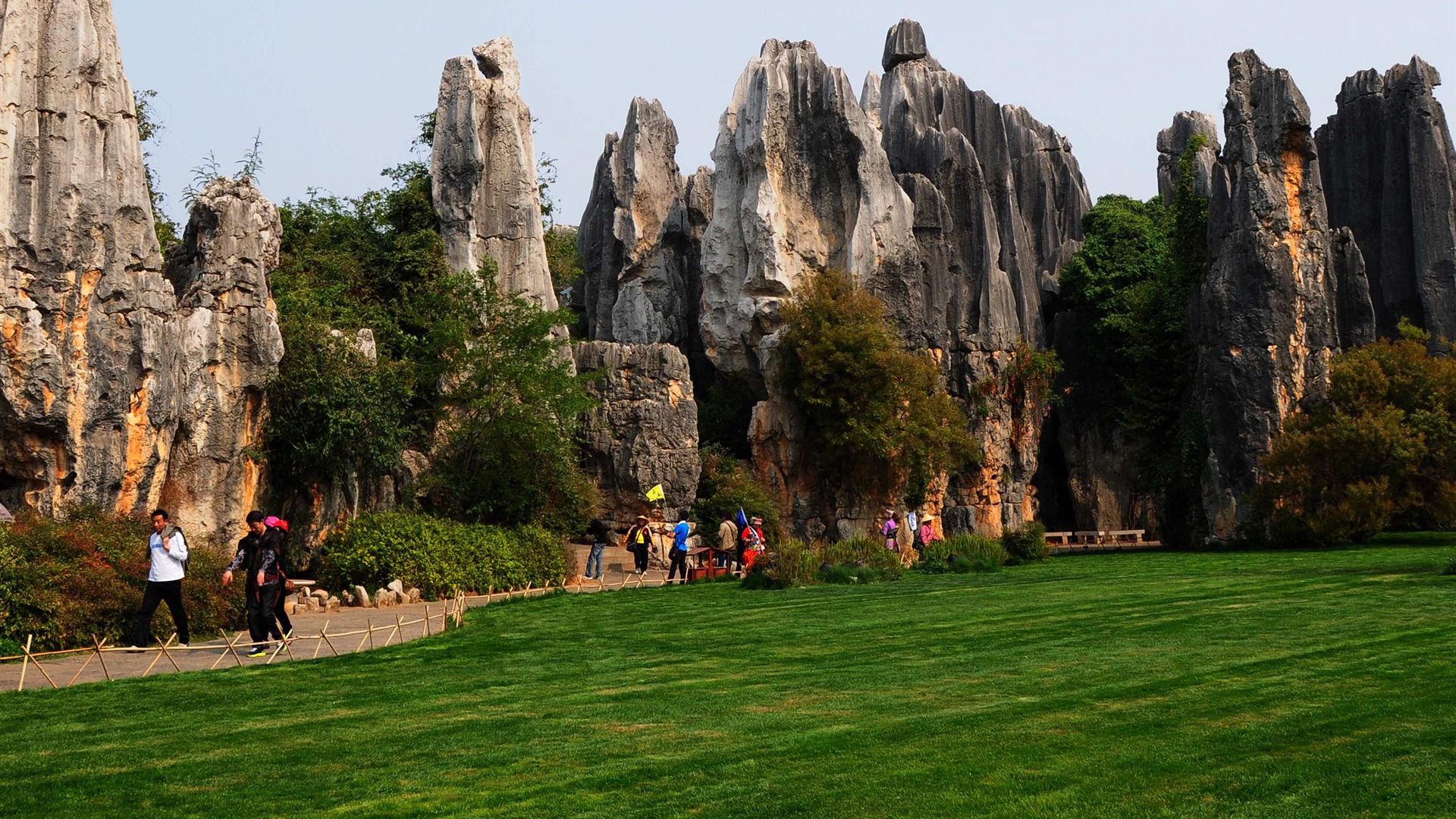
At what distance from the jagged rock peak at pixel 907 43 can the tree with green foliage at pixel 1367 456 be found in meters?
23.9

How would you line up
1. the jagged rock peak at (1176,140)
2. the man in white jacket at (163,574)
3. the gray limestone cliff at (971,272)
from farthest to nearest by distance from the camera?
the jagged rock peak at (1176,140)
the gray limestone cliff at (971,272)
the man in white jacket at (163,574)

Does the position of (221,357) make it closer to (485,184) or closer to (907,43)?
(485,184)

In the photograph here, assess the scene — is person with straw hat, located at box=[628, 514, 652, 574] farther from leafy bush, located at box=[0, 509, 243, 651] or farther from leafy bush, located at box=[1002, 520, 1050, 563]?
leafy bush, located at box=[0, 509, 243, 651]

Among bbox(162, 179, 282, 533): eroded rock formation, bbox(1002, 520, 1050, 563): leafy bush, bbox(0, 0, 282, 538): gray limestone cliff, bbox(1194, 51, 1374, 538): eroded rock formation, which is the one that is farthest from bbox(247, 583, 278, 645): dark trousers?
bbox(1194, 51, 1374, 538): eroded rock formation

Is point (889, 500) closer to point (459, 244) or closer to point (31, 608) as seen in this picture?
point (459, 244)

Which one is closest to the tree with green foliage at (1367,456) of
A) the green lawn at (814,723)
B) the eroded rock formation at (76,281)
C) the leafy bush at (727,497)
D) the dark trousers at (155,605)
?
the leafy bush at (727,497)

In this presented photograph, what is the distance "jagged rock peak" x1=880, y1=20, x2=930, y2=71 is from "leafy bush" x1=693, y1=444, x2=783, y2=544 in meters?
23.9

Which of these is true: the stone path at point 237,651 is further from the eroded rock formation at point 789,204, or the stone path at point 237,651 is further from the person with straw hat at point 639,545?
the eroded rock formation at point 789,204

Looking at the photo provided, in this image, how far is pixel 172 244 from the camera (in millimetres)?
24609

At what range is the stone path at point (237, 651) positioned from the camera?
11914 mm

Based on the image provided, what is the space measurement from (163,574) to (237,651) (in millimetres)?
1100

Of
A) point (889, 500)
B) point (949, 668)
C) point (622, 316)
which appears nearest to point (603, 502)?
point (889, 500)

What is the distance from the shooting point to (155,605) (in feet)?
45.1

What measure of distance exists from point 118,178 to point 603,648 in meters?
11.9
